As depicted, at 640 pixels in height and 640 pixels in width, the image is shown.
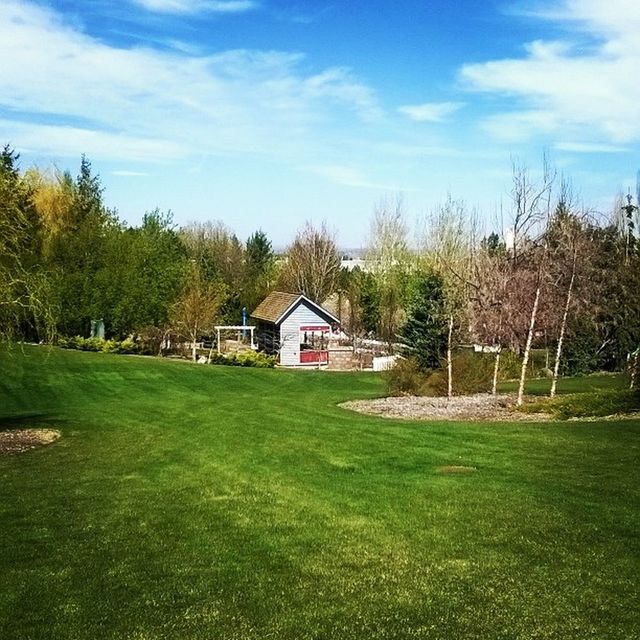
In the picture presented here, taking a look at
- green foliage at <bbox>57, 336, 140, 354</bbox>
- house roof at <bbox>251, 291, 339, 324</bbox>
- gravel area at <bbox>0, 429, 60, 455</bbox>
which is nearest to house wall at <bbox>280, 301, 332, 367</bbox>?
house roof at <bbox>251, 291, 339, 324</bbox>

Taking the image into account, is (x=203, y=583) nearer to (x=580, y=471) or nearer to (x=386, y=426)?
(x=580, y=471)

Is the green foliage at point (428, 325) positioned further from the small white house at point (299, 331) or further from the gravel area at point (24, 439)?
the small white house at point (299, 331)

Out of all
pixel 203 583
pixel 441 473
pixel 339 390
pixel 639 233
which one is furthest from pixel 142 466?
pixel 639 233

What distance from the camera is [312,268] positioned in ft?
207

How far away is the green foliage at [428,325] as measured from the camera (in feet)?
89.7

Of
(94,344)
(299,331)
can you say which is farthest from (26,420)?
(299,331)

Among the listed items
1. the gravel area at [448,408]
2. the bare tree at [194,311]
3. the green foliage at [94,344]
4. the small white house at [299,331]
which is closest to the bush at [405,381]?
the gravel area at [448,408]

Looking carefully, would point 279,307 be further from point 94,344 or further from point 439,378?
point 439,378

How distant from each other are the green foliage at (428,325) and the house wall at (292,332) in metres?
15.7

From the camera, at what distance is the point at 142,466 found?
13.0 meters

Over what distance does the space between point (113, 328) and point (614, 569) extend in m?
37.9

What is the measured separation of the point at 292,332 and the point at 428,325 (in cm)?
1727

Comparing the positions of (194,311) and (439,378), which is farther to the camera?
(194,311)

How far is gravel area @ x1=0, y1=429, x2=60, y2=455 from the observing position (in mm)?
15453
